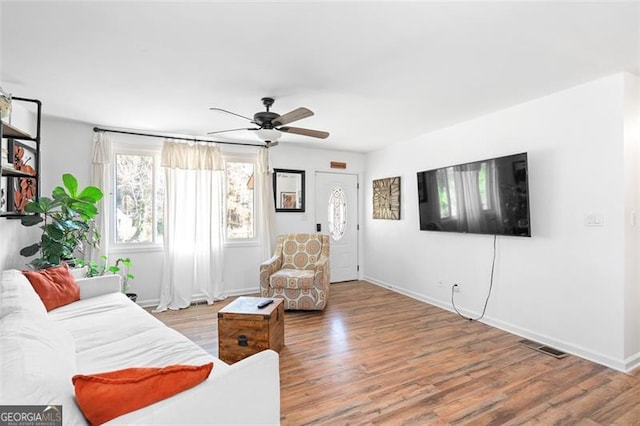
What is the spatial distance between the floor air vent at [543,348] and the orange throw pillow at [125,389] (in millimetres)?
3185

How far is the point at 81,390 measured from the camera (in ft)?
3.18

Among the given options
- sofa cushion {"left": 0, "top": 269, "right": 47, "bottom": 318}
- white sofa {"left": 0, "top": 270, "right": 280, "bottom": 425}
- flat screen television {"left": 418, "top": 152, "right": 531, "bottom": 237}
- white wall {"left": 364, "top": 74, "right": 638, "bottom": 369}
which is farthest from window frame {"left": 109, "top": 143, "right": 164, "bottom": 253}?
white wall {"left": 364, "top": 74, "right": 638, "bottom": 369}

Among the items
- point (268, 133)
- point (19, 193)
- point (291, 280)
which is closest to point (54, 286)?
point (19, 193)

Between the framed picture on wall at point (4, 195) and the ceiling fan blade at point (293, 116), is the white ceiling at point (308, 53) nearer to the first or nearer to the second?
the ceiling fan blade at point (293, 116)

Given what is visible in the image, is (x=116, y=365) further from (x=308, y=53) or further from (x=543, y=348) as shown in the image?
(x=543, y=348)

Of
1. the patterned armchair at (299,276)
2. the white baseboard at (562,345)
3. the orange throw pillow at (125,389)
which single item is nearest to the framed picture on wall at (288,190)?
the patterned armchair at (299,276)

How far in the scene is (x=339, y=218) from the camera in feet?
19.5

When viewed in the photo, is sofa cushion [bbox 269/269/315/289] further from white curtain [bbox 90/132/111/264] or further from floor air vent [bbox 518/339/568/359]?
floor air vent [bbox 518/339/568/359]

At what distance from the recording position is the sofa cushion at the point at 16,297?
163cm

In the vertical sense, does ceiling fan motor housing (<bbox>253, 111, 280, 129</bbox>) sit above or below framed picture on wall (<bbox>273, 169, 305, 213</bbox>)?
above

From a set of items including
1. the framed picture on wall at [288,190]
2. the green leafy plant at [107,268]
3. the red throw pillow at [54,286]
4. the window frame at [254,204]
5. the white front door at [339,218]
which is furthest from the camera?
the white front door at [339,218]

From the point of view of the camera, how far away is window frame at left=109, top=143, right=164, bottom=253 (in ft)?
14.0

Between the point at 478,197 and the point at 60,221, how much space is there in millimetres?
4396

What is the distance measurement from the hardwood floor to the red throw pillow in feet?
3.91
